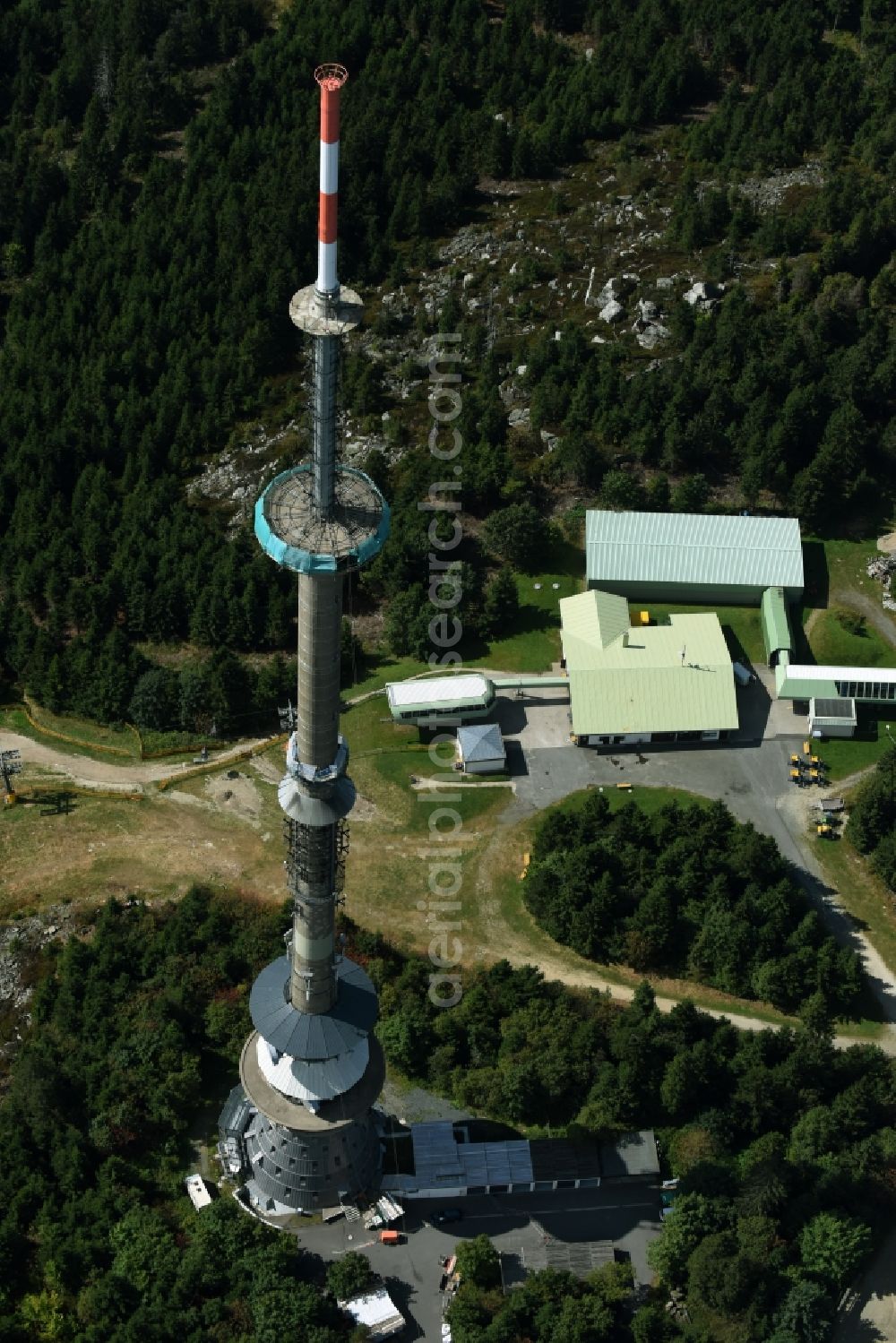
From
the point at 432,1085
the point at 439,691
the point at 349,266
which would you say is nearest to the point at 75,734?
the point at 439,691

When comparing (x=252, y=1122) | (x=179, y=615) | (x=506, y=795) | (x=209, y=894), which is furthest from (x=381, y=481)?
(x=252, y=1122)

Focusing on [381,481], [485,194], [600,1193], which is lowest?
[600,1193]

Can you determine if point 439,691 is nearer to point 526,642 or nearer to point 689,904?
point 526,642

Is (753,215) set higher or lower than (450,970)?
higher

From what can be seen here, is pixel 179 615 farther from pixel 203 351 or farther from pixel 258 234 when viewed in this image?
pixel 258 234

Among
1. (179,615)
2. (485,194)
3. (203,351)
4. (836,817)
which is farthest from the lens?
(485,194)

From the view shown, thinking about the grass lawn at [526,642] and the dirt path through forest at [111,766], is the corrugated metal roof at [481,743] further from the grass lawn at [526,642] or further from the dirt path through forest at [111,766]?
the dirt path through forest at [111,766]
